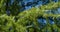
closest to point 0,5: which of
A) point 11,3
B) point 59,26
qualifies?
point 11,3

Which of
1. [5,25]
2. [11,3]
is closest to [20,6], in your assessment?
[11,3]

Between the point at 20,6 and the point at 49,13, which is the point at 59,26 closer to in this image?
the point at 49,13

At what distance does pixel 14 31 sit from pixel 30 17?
0.32m

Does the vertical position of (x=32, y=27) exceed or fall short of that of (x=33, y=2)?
it falls short

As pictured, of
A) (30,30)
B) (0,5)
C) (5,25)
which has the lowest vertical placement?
(30,30)

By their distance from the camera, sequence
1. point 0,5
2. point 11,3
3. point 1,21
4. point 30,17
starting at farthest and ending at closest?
point 11,3, point 0,5, point 30,17, point 1,21

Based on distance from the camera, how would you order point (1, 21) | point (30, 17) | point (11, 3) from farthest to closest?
point (11, 3), point (30, 17), point (1, 21)

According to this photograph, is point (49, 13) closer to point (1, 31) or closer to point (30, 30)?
point (30, 30)

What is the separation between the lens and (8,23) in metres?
2.51

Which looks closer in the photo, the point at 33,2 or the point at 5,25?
the point at 5,25

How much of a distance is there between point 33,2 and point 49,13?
867 mm

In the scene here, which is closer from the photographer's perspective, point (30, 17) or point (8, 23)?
point (8, 23)

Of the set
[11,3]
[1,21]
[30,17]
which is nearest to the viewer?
[1,21]

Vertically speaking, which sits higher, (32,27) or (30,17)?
(30,17)
